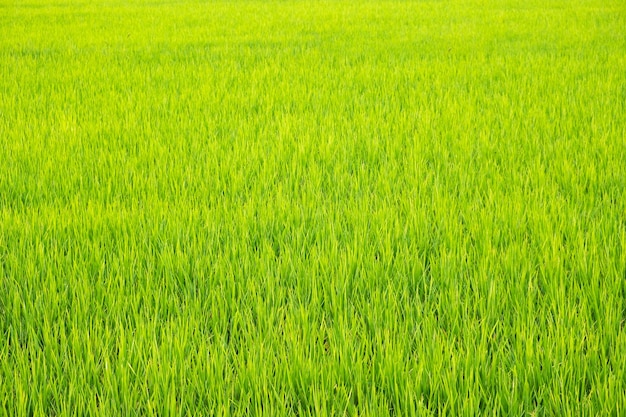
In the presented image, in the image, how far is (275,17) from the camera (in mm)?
9383

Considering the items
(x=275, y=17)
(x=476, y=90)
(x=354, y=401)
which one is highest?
(x=275, y=17)

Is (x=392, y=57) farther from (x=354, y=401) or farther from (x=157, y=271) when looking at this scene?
(x=354, y=401)

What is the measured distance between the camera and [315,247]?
1.80 meters

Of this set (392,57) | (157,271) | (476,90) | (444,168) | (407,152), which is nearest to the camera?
(157,271)

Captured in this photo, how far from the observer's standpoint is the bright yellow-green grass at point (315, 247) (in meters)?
1.21

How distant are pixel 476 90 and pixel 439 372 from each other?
3.29m

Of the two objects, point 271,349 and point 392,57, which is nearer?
point 271,349

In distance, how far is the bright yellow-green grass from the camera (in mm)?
1207

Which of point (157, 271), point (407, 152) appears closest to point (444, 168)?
point (407, 152)

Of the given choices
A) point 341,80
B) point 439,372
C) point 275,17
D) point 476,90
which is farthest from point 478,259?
point 275,17

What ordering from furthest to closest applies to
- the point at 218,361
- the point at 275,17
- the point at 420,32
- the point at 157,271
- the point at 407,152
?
the point at 275,17, the point at 420,32, the point at 407,152, the point at 157,271, the point at 218,361

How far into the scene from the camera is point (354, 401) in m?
1.23

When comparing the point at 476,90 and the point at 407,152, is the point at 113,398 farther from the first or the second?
the point at 476,90

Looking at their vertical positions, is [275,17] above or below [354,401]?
above
